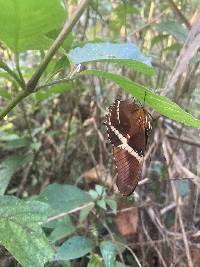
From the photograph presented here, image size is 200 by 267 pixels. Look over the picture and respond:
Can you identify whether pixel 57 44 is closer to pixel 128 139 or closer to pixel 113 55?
pixel 113 55

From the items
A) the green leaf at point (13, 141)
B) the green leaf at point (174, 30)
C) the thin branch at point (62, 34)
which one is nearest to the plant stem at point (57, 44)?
the thin branch at point (62, 34)

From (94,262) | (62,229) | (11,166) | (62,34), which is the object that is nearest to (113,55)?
(62,34)

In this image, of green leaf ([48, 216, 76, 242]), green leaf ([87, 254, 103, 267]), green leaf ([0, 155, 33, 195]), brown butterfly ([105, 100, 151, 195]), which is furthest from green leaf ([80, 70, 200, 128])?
green leaf ([0, 155, 33, 195])

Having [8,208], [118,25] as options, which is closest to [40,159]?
[118,25]

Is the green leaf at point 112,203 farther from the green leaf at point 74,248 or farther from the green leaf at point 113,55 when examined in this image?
the green leaf at point 113,55

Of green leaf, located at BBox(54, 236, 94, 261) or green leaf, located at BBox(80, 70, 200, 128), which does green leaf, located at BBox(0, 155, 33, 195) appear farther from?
green leaf, located at BBox(80, 70, 200, 128)

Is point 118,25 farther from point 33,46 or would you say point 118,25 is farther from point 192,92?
point 33,46
